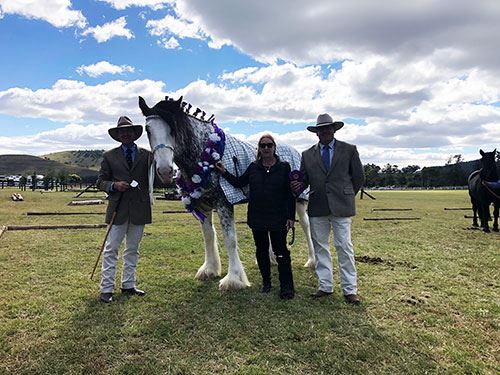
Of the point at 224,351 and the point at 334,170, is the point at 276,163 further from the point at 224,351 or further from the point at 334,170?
the point at 224,351

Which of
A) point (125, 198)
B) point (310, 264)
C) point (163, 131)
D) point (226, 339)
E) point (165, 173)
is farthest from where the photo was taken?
point (310, 264)

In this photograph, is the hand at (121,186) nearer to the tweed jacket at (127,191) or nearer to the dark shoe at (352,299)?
the tweed jacket at (127,191)

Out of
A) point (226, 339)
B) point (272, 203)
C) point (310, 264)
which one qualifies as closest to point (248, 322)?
point (226, 339)

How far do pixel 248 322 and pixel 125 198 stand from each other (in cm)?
239

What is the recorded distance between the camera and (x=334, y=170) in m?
5.42

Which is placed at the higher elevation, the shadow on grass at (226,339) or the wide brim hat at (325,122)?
the wide brim hat at (325,122)

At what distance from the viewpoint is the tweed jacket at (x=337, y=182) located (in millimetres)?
5359

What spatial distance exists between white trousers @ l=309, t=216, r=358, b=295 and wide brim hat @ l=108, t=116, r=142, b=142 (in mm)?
2691

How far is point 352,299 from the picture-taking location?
17.1 feet

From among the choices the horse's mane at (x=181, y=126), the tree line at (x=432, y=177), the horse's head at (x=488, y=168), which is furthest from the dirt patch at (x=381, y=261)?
the tree line at (x=432, y=177)

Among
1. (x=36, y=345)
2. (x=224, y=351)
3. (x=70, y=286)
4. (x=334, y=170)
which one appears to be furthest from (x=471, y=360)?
(x=70, y=286)

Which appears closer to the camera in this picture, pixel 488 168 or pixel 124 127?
pixel 124 127

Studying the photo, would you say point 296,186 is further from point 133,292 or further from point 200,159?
point 133,292

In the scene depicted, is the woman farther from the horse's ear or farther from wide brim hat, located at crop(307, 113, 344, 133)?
the horse's ear
